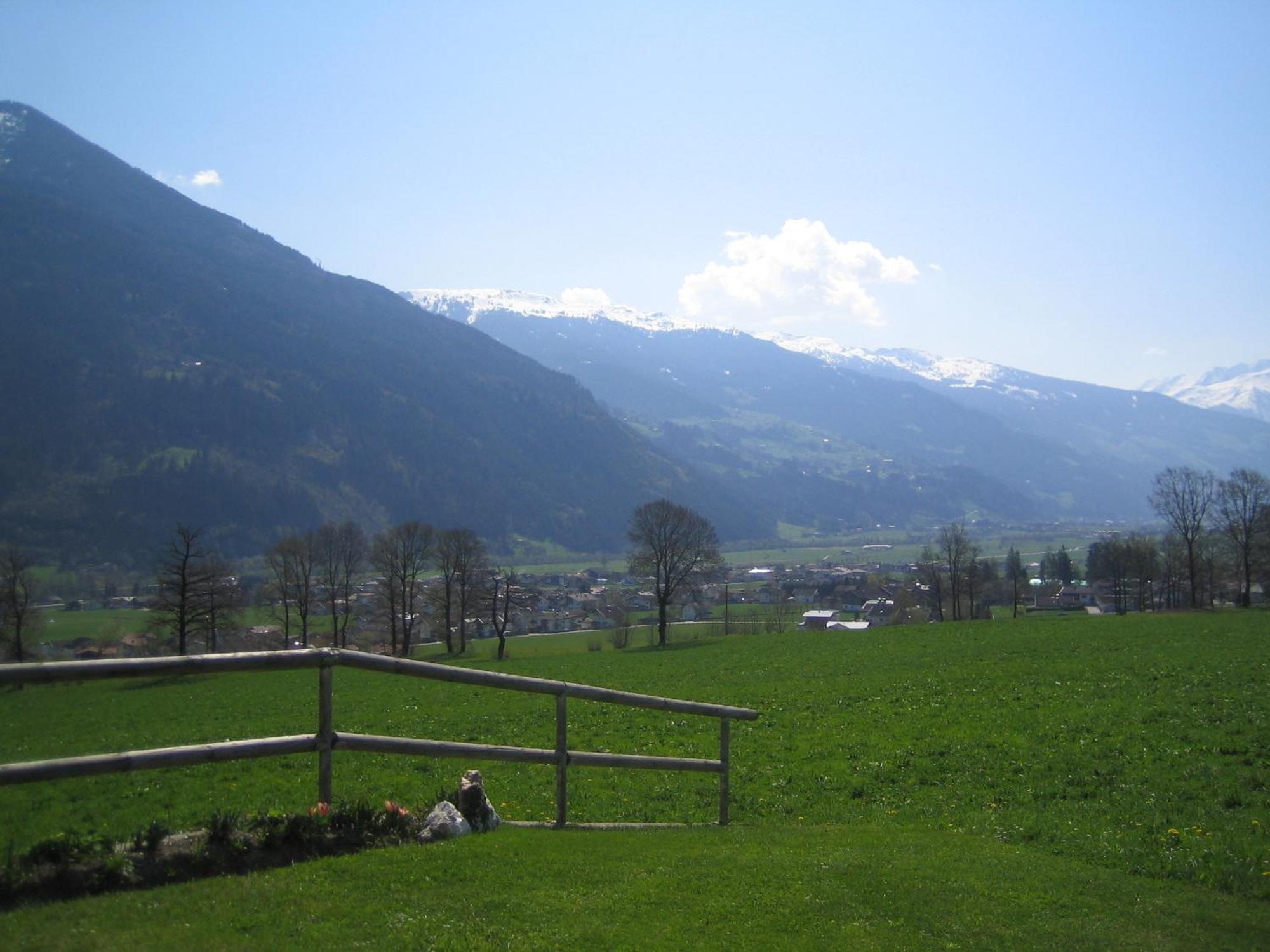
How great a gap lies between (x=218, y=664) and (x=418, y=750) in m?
1.93

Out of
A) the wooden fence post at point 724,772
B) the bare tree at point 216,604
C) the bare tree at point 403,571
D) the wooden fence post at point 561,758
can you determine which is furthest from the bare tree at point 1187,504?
the wooden fence post at point 561,758

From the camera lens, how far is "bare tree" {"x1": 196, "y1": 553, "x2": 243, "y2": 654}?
169ft

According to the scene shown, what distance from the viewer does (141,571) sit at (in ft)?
526

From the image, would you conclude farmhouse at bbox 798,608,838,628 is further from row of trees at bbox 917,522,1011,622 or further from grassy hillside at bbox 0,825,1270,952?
grassy hillside at bbox 0,825,1270,952

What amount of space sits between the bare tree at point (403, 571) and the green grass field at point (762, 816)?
48.2 m

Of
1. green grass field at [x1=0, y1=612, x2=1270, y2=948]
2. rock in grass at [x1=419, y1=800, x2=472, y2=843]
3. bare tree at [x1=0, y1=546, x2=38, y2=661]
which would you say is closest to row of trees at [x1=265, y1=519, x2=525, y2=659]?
bare tree at [x1=0, y1=546, x2=38, y2=661]

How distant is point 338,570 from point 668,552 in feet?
91.3

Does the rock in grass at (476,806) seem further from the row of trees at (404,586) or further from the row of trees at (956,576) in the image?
the row of trees at (956,576)

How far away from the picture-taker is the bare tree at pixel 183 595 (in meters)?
50.5

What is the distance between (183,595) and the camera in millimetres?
50438

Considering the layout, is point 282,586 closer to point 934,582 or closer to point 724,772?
point 934,582

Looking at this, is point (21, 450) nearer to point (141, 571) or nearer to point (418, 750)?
point (141, 571)

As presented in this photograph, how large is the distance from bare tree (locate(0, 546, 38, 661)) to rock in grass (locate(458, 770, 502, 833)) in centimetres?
5169

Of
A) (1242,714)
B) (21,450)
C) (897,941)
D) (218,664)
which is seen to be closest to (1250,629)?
(1242,714)
